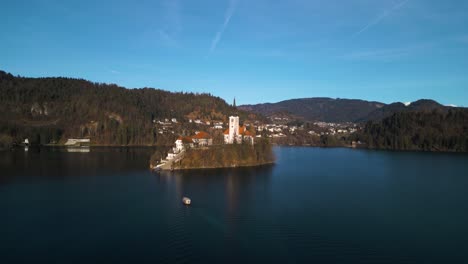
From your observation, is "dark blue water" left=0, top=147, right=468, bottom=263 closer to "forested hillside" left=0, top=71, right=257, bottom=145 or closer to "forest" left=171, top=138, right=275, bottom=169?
"forest" left=171, top=138, right=275, bottom=169

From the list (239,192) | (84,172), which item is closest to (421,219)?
(239,192)

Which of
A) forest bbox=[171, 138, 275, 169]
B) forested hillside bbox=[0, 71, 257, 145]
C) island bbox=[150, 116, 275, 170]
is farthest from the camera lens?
forested hillside bbox=[0, 71, 257, 145]

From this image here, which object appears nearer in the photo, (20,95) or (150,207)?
(150,207)

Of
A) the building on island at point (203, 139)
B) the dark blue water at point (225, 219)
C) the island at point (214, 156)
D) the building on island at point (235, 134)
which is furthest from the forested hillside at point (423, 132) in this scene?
the building on island at point (203, 139)

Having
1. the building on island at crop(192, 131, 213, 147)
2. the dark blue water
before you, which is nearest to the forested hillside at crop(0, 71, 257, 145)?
the building on island at crop(192, 131, 213, 147)

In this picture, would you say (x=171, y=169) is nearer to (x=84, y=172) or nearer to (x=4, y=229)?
(x=84, y=172)

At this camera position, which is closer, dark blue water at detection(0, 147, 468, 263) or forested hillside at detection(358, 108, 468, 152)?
dark blue water at detection(0, 147, 468, 263)
